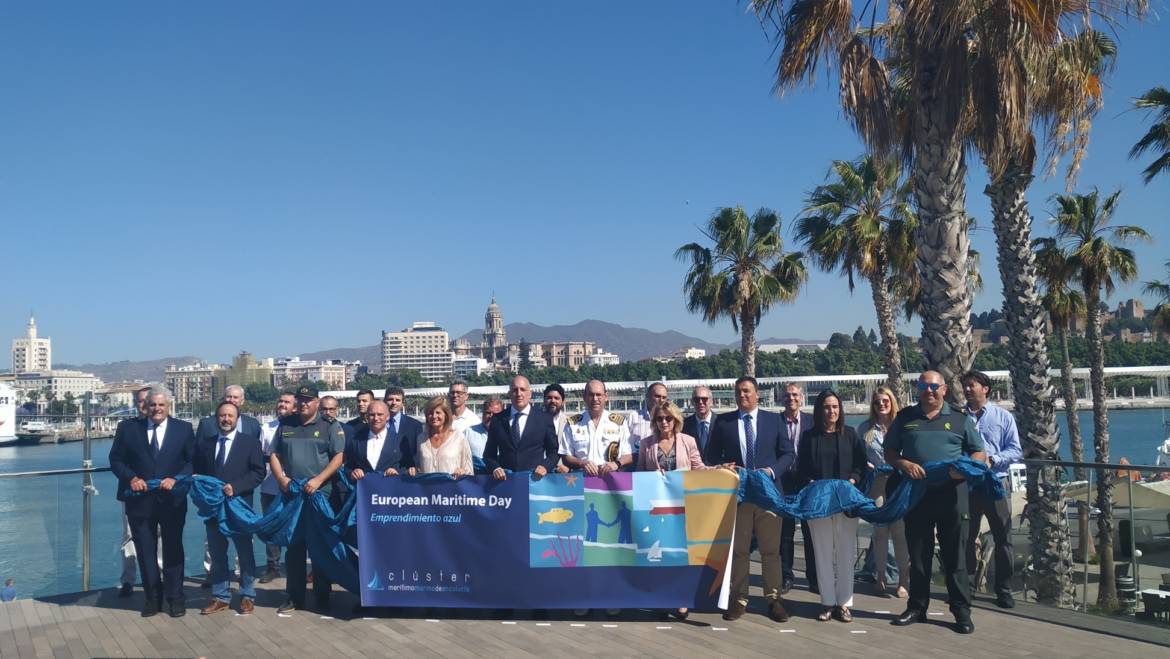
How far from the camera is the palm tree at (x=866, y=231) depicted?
68.5 ft

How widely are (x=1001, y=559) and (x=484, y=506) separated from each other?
4.42 metres

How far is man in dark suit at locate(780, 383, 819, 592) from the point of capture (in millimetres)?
7348

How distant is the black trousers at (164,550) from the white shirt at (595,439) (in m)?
3.48

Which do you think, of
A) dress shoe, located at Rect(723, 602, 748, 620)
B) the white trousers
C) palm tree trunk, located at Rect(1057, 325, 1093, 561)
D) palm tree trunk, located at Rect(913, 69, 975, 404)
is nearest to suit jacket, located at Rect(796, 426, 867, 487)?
the white trousers

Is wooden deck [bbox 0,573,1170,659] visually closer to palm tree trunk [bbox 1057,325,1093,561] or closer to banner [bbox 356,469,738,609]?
banner [bbox 356,469,738,609]

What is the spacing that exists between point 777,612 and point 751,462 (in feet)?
4.13

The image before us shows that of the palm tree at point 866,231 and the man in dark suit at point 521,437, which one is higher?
the palm tree at point 866,231

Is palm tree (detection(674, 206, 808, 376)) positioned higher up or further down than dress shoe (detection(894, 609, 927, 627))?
higher up

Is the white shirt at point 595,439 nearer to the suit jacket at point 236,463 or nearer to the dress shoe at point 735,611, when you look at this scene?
the dress shoe at point 735,611

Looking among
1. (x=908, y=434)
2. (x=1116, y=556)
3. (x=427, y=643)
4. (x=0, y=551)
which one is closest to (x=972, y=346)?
(x=1116, y=556)

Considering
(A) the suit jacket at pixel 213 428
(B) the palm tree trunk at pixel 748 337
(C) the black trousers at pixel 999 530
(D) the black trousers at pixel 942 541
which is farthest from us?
(B) the palm tree trunk at pixel 748 337

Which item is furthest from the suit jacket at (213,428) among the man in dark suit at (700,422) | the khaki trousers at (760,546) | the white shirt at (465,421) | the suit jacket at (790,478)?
the suit jacket at (790,478)

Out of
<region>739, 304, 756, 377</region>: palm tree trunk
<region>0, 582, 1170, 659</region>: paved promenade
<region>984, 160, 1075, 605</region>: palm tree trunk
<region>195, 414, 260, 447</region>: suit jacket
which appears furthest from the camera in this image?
<region>739, 304, 756, 377</region>: palm tree trunk

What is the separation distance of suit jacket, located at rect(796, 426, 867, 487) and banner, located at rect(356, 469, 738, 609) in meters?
0.76
